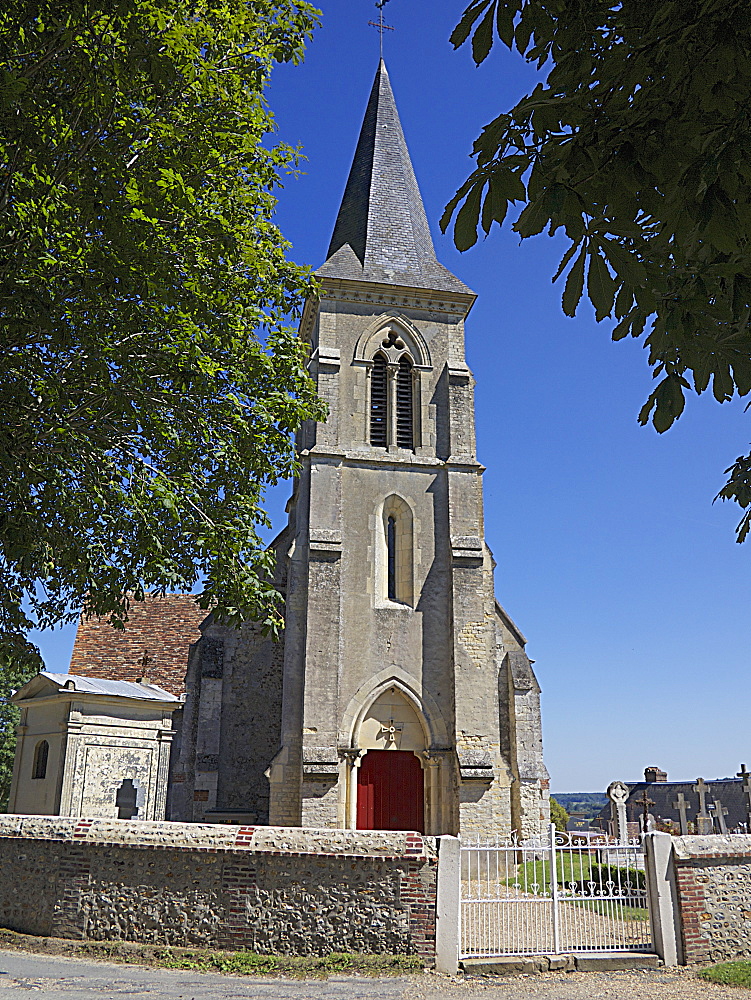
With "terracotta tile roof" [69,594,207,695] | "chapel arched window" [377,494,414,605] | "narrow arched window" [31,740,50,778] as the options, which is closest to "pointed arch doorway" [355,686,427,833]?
"chapel arched window" [377,494,414,605]

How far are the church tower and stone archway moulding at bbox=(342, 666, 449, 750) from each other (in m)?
0.03

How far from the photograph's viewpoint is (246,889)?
9.98 meters

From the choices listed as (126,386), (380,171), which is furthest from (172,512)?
(380,171)

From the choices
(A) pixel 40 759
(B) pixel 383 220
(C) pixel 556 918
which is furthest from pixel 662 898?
(B) pixel 383 220

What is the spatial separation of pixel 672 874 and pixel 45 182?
1044 centimetres

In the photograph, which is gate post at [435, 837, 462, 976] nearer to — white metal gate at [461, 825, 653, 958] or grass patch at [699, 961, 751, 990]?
white metal gate at [461, 825, 653, 958]

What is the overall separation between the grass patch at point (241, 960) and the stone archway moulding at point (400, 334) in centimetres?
1474

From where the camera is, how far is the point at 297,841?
1023 cm

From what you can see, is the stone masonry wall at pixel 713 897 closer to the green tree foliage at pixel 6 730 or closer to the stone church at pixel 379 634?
the stone church at pixel 379 634

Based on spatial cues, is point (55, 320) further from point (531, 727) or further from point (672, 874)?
point (531, 727)

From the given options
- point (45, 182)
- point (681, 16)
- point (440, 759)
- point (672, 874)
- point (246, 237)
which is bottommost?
point (672, 874)

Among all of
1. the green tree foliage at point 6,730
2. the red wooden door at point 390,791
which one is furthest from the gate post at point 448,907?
the green tree foliage at point 6,730

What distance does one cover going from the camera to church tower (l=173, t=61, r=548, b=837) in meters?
18.7

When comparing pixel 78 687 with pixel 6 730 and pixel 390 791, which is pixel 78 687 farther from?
pixel 6 730
